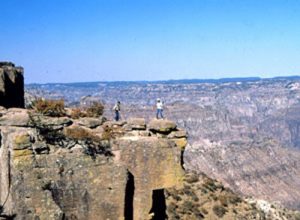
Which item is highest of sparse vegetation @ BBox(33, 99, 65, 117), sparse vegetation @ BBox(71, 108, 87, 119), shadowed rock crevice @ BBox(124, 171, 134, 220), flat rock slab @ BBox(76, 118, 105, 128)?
sparse vegetation @ BBox(33, 99, 65, 117)

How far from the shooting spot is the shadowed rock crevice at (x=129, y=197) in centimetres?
1975

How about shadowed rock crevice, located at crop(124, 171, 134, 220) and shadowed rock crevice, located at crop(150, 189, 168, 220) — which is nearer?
shadowed rock crevice, located at crop(124, 171, 134, 220)

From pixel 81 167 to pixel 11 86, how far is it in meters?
9.36

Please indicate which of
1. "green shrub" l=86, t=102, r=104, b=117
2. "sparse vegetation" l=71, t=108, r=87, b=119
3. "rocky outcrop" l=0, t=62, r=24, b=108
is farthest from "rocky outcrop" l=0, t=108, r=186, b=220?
"rocky outcrop" l=0, t=62, r=24, b=108

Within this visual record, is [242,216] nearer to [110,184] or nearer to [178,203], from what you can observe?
[178,203]

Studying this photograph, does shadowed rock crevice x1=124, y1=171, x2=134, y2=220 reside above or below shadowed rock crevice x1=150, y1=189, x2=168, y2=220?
above

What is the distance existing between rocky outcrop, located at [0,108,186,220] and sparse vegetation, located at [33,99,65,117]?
78cm

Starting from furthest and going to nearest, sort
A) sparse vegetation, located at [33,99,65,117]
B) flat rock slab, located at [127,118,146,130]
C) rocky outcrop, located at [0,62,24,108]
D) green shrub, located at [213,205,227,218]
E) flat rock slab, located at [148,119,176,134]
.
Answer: green shrub, located at [213,205,227,218] < rocky outcrop, located at [0,62,24,108] < flat rock slab, located at [148,119,176,134] < flat rock slab, located at [127,118,146,130] < sparse vegetation, located at [33,99,65,117]

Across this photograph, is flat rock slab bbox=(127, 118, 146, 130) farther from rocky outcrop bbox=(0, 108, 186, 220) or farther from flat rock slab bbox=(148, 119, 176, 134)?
flat rock slab bbox=(148, 119, 176, 134)

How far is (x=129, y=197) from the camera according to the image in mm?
20062

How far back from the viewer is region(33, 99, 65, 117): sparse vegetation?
834 inches

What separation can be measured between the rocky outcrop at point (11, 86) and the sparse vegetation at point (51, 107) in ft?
11.8

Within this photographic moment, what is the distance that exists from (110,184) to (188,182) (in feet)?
115

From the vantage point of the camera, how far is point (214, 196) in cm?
5047
